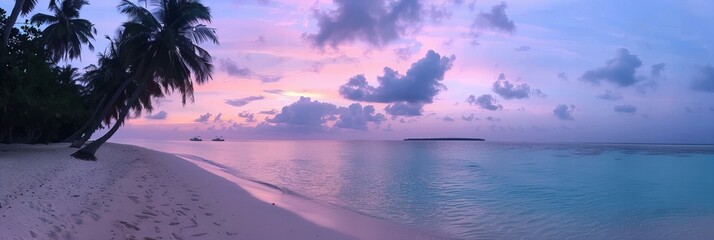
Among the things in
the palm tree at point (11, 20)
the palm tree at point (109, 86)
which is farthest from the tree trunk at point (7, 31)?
the palm tree at point (109, 86)

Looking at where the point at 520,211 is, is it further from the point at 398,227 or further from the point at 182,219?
the point at 182,219

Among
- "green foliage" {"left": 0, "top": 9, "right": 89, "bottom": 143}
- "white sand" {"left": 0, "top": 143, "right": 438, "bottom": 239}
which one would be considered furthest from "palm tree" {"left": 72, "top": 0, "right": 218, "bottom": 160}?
"white sand" {"left": 0, "top": 143, "right": 438, "bottom": 239}

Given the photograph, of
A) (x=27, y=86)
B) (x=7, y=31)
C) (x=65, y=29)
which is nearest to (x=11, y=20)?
(x=7, y=31)

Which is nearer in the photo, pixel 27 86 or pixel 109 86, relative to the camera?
pixel 27 86

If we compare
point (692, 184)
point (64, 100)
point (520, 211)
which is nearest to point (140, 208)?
point (520, 211)

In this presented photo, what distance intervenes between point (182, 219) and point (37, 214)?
7.42 ft

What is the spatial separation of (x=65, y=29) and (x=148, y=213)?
28.8m

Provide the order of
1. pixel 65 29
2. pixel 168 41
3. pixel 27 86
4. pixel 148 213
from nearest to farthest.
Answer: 1. pixel 148 213
2. pixel 27 86
3. pixel 168 41
4. pixel 65 29

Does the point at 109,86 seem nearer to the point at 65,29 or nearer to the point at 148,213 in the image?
the point at 65,29

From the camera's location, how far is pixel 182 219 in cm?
808

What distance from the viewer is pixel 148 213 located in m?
8.19

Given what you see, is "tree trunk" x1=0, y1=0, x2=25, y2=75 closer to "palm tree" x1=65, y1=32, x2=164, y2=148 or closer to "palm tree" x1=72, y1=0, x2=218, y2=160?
"palm tree" x1=72, y1=0, x2=218, y2=160

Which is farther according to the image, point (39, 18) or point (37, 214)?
point (39, 18)

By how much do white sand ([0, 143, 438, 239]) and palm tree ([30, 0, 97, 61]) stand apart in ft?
69.3
